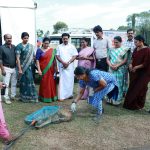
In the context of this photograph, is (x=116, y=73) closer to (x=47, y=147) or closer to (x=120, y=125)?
(x=120, y=125)

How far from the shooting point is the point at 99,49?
294 inches

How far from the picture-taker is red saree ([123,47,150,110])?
22.0 ft

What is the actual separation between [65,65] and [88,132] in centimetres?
259

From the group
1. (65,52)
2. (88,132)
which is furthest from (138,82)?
(88,132)

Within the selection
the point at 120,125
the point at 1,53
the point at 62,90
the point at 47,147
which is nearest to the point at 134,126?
the point at 120,125

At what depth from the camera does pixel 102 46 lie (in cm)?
742

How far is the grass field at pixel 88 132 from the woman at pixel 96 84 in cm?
33

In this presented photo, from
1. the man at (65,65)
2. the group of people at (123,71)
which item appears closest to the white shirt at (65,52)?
the man at (65,65)

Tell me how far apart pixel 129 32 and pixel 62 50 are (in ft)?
5.48

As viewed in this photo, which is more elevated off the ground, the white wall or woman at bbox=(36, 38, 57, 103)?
the white wall

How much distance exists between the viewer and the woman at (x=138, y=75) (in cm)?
668

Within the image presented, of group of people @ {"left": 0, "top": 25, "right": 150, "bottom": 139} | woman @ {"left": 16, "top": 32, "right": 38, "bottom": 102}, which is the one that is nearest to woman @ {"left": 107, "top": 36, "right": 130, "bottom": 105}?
group of people @ {"left": 0, "top": 25, "right": 150, "bottom": 139}

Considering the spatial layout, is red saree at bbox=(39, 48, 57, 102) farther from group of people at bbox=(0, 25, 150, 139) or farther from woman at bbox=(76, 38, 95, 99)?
woman at bbox=(76, 38, 95, 99)

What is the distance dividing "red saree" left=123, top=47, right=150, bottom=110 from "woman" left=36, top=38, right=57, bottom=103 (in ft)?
5.91
